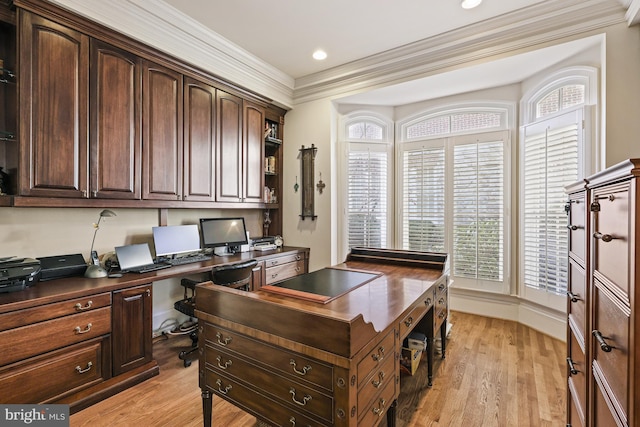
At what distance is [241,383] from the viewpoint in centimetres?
147

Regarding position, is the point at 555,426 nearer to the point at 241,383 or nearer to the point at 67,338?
the point at 241,383

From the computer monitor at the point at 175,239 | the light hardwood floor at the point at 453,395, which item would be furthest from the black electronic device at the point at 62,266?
the light hardwood floor at the point at 453,395

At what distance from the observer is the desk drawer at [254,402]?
1272 mm

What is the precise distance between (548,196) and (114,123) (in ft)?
14.1

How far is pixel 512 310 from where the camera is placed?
3.58 meters

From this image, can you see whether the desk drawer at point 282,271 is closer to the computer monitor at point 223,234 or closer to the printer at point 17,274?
the computer monitor at point 223,234

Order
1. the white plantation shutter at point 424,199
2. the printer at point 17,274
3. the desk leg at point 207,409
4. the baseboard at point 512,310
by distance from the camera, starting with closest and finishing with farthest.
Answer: the desk leg at point 207,409, the printer at point 17,274, the baseboard at point 512,310, the white plantation shutter at point 424,199

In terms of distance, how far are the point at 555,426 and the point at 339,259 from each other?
106 inches

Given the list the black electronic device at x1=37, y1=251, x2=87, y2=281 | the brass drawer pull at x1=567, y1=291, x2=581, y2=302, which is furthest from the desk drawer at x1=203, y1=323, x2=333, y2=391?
the black electronic device at x1=37, y1=251, x2=87, y2=281

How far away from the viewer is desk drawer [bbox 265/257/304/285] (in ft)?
11.4

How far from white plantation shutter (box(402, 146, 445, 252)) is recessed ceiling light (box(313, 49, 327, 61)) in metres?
1.72

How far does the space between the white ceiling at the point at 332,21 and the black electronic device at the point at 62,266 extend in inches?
91.3

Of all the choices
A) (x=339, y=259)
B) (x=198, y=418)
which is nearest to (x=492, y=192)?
(x=339, y=259)

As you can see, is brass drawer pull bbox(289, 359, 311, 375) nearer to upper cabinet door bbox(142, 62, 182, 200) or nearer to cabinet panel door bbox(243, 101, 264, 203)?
upper cabinet door bbox(142, 62, 182, 200)
